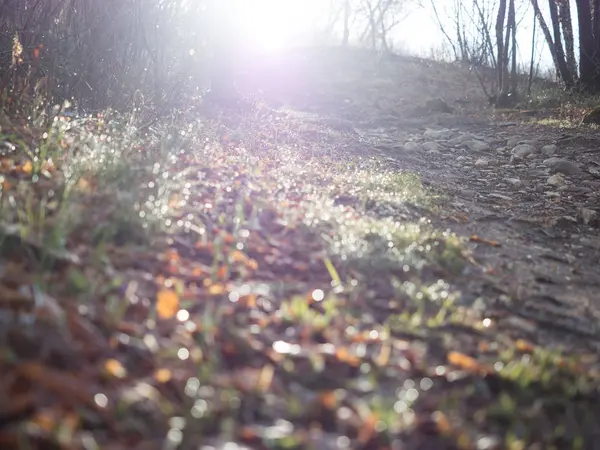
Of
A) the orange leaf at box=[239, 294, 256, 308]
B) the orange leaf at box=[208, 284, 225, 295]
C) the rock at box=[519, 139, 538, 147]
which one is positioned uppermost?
the rock at box=[519, 139, 538, 147]

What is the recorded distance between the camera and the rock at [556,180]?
225 inches

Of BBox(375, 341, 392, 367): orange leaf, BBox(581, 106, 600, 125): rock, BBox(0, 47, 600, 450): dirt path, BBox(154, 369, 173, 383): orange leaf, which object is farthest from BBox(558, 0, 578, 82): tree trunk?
BBox(154, 369, 173, 383): orange leaf

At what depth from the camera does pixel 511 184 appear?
5.89 meters

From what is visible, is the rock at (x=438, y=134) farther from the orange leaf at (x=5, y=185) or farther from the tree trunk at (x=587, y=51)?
the orange leaf at (x=5, y=185)

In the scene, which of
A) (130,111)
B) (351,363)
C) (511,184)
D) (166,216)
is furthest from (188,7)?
(351,363)

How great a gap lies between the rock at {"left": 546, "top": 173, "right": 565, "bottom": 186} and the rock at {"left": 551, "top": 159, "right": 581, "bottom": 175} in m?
0.37

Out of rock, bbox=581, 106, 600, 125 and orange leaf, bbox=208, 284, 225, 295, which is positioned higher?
Result: rock, bbox=581, 106, 600, 125

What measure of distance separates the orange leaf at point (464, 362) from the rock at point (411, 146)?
5.84 meters

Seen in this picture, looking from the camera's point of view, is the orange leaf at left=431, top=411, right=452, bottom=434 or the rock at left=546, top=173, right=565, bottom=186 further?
the rock at left=546, top=173, right=565, bottom=186

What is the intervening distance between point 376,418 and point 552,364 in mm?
847

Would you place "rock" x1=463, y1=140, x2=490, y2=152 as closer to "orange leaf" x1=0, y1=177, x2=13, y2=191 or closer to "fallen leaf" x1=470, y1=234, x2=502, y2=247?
"fallen leaf" x1=470, y1=234, x2=502, y2=247

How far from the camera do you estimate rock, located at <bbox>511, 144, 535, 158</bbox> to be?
7213 mm

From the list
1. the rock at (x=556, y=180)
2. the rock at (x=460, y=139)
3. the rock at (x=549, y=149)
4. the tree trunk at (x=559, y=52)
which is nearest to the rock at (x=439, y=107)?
the tree trunk at (x=559, y=52)

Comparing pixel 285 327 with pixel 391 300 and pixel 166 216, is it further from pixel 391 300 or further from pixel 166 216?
pixel 166 216
